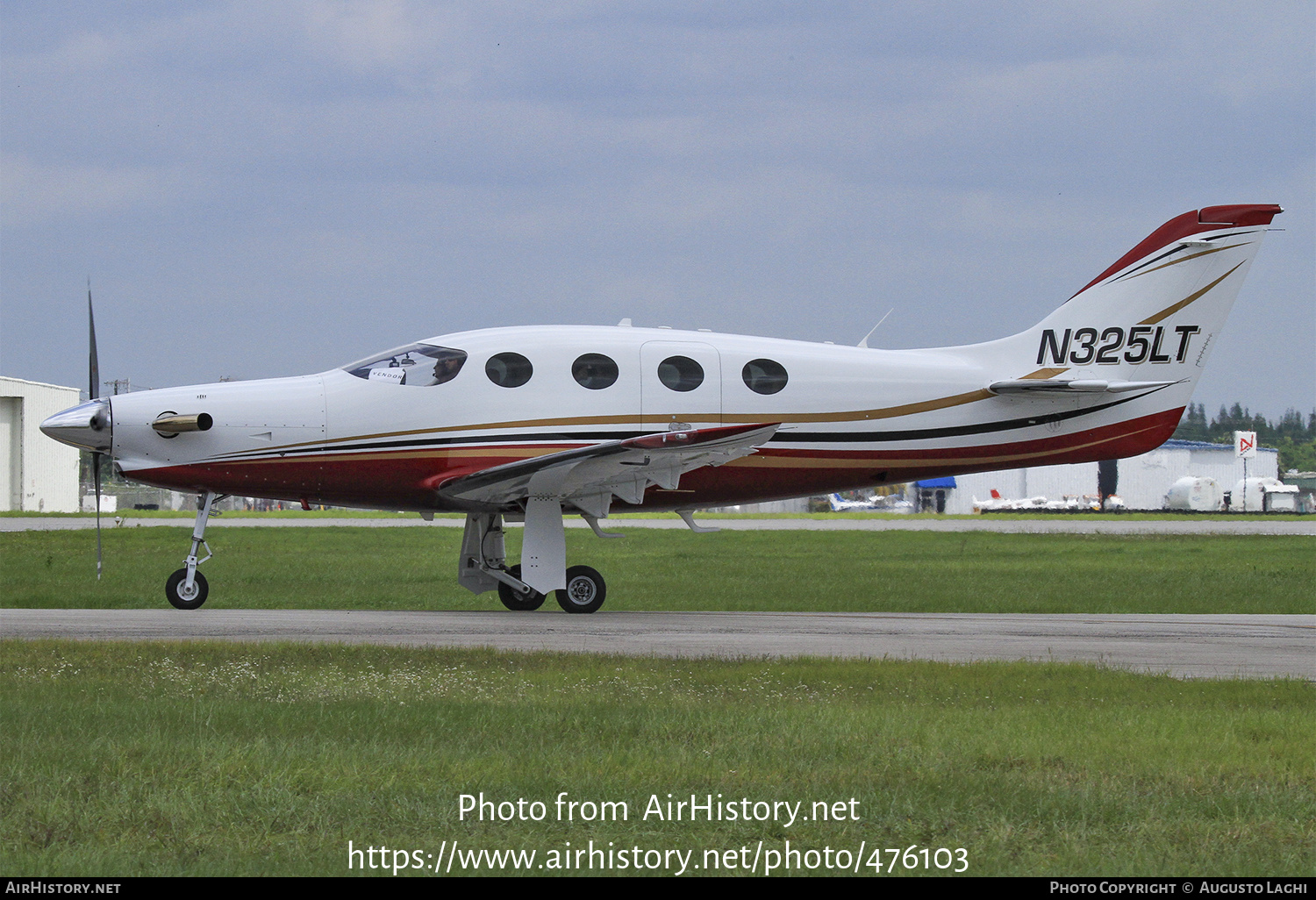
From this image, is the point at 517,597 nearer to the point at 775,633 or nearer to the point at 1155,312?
the point at 775,633

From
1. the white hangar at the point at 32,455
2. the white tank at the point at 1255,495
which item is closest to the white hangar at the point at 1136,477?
the white tank at the point at 1255,495

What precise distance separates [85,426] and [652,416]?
6.99 metres

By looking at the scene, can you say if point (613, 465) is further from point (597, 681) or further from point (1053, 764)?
point (1053, 764)

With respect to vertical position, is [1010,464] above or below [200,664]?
above

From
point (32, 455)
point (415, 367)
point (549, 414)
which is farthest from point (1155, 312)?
point (32, 455)

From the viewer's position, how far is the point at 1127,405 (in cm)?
1848

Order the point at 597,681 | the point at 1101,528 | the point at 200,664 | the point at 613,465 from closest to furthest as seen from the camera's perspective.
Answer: the point at 597,681 < the point at 200,664 < the point at 613,465 < the point at 1101,528

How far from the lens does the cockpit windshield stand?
1650cm

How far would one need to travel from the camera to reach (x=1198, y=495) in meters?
89.1

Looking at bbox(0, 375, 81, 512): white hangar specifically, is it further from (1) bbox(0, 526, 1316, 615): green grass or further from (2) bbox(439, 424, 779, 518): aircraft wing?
(2) bbox(439, 424, 779, 518): aircraft wing

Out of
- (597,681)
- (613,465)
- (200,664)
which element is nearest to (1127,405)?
(613,465)

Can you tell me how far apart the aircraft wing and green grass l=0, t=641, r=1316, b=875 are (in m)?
4.84

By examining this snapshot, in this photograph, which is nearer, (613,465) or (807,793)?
(807,793)
